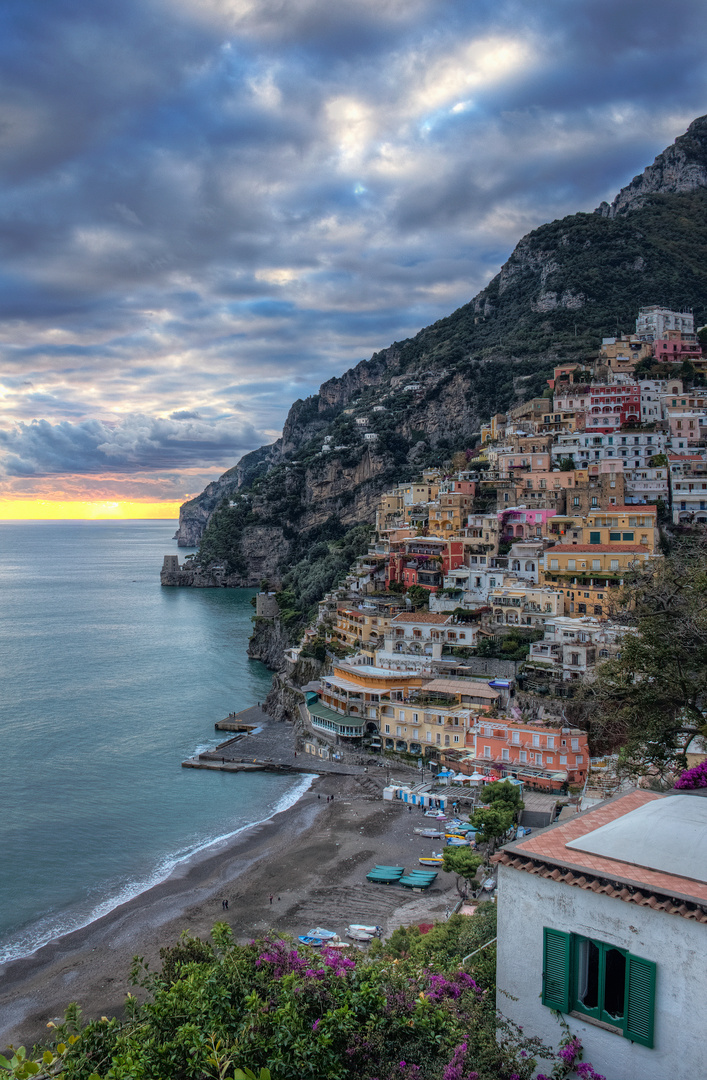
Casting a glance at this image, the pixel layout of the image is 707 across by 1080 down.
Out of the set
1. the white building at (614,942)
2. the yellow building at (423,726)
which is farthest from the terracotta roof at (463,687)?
the white building at (614,942)

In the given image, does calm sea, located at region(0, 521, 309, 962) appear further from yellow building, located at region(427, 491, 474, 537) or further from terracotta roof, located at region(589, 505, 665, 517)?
terracotta roof, located at region(589, 505, 665, 517)

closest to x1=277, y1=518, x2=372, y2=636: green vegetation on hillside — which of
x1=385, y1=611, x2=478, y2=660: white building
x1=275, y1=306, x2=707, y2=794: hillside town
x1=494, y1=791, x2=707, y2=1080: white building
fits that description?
x1=275, y1=306, x2=707, y2=794: hillside town

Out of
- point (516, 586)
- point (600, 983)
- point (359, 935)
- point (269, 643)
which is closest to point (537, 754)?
point (359, 935)

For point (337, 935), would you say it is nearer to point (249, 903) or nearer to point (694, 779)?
point (249, 903)

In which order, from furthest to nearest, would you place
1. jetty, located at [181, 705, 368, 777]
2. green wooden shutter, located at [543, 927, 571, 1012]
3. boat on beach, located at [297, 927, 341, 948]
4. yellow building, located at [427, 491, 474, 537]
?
yellow building, located at [427, 491, 474, 537]
jetty, located at [181, 705, 368, 777]
boat on beach, located at [297, 927, 341, 948]
green wooden shutter, located at [543, 927, 571, 1012]

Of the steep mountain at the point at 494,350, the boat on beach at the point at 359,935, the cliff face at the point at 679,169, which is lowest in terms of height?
the boat on beach at the point at 359,935

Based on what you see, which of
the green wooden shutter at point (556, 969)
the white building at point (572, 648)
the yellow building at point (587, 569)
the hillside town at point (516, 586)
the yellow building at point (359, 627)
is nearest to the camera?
the green wooden shutter at point (556, 969)

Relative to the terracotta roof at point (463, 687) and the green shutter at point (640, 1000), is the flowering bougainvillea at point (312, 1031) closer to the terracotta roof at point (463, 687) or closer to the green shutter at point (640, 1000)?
the green shutter at point (640, 1000)

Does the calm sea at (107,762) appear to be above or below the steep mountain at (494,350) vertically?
below
